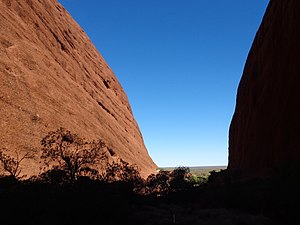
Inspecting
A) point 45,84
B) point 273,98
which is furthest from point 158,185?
point 45,84

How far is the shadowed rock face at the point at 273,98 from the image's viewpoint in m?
23.0

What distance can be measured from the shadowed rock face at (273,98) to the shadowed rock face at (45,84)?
1710 centimetres

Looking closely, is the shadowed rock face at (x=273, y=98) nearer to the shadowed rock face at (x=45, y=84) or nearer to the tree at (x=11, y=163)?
the tree at (x=11, y=163)

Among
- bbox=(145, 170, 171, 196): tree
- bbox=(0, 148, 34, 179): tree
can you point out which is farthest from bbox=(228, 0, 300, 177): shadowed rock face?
bbox=(0, 148, 34, 179): tree

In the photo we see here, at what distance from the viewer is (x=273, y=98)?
88.2 ft

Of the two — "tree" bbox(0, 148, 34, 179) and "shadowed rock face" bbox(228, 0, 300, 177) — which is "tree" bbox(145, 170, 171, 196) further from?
"tree" bbox(0, 148, 34, 179)

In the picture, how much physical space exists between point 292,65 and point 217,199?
11.6 meters

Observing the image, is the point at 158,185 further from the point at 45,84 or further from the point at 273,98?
the point at 45,84

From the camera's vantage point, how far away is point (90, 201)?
13992 mm

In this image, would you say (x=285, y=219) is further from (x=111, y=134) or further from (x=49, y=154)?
(x=111, y=134)

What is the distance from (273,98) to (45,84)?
2251 cm

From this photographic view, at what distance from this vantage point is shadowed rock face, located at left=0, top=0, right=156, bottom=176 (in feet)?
84.4

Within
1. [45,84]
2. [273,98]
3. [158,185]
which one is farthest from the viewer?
[45,84]

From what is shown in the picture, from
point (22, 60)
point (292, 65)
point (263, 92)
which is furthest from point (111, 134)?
point (292, 65)
